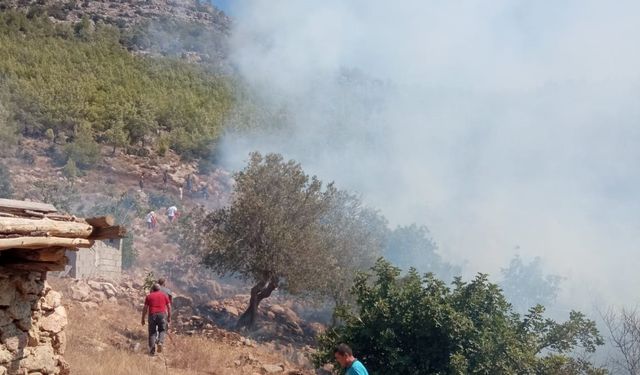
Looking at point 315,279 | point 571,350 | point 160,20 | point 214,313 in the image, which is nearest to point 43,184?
point 214,313

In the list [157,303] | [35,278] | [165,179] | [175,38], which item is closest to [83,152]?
[165,179]

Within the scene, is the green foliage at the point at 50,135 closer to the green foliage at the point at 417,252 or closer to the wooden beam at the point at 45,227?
the green foliage at the point at 417,252

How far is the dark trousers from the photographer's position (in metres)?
11.1

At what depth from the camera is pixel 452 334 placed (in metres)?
10.8

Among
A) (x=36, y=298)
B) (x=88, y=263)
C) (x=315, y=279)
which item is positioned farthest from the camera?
(x=315, y=279)

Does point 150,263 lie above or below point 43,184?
below

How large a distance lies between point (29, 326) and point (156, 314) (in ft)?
17.6

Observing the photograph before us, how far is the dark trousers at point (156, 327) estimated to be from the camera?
11102 millimetres

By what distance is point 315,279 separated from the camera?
17750mm

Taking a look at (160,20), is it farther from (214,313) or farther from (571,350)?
(571,350)

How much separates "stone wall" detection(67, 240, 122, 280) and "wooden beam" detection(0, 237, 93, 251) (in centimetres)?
1109

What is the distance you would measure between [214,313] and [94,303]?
4.13 meters

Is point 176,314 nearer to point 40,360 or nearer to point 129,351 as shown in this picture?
point 129,351

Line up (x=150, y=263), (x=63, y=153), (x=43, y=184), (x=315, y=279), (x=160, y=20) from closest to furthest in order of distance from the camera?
(x=315, y=279) → (x=150, y=263) → (x=43, y=184) → (x=63, y=153) → (x=160, y=20)
